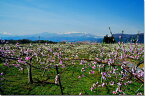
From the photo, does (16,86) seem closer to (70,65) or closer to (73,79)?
(73,79)

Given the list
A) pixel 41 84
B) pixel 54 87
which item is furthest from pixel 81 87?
pixel 41 84

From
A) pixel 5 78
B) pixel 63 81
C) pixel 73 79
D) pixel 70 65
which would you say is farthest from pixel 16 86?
pixel 70 65

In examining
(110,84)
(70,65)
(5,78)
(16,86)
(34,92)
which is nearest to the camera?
(34,92)

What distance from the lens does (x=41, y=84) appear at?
263 cm

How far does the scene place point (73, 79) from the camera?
9.78ft

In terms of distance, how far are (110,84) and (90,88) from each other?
47cm

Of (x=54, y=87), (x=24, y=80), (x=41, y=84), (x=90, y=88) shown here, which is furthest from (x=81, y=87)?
(x=24, y=80)

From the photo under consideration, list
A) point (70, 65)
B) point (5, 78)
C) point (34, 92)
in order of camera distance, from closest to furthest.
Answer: point (34, 92), point (5, 78), point (70, 65)

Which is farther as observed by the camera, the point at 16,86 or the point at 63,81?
the point at 63,81

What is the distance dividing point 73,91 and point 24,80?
3.19 feet

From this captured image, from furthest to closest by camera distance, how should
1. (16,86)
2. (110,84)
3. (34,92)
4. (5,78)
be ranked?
(5,78) < (110,84) < (16,86) < (34,92)

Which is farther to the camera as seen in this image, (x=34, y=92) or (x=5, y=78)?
(x=5, y=78)

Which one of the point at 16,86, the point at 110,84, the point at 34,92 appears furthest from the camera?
the point at 110,84

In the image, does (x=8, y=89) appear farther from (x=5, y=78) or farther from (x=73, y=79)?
(x=73, y=79)
